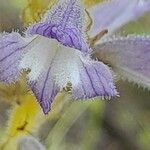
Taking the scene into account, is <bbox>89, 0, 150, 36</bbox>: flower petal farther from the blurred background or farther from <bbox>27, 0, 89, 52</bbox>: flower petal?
<bbox>27, 0, 89, 52</bbox>: flower petal

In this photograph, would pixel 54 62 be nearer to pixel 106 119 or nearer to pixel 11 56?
pixel 11 56

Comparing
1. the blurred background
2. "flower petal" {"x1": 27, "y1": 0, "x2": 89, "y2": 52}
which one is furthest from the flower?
the blurred background

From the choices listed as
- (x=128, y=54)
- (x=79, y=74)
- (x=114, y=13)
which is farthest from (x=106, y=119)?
(x=79, y=74)

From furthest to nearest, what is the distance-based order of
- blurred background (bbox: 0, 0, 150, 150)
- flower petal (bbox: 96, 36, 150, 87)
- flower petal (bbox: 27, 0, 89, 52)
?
blurred background (bbox: 0, 0, 150, 150)
flower petal (bbox: 96, 36, 150, 87)
flower petal (bbox: 27, 0, 89, 52)

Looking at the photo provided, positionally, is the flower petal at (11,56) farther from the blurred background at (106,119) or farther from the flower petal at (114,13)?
the blurred background at (106,119)

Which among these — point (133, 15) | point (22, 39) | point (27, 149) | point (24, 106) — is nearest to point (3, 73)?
point (22, 39)

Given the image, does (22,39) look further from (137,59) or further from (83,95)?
(137,59)

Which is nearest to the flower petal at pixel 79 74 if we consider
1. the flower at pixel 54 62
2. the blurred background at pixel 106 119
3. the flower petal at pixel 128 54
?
the flower at pixel 54 62
